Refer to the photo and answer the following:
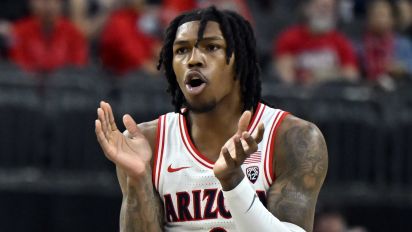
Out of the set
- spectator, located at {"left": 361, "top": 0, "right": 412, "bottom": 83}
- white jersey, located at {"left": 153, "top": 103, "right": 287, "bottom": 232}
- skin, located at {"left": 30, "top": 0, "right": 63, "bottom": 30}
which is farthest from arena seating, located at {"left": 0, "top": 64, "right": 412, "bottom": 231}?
white jersey, located at {"left": 153, "top": 103, "right": 287, "bottom": 232}

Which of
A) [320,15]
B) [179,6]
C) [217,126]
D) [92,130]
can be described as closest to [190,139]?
[217,126]

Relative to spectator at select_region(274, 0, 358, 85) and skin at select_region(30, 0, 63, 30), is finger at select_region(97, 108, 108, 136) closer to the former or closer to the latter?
skin at select_region(30, 0, 63, 30)

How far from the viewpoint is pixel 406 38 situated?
12492 mm

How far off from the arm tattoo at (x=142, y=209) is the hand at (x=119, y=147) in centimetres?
11

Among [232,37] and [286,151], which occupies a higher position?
[232,37]

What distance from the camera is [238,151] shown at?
489cm

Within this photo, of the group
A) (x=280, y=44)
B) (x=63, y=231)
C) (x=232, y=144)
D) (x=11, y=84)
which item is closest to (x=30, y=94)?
(x=11, y=84)

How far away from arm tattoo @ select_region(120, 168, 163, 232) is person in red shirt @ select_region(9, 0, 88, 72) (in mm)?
5259

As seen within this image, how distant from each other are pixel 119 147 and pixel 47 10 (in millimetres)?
5651

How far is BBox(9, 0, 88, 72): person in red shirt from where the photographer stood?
10.7 metres

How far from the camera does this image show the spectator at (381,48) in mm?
11914

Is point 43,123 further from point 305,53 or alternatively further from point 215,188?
point 215,188

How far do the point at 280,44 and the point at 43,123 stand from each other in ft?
9.44

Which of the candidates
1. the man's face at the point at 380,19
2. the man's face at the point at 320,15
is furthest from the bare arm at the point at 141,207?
the man's face at the point at 380,19
